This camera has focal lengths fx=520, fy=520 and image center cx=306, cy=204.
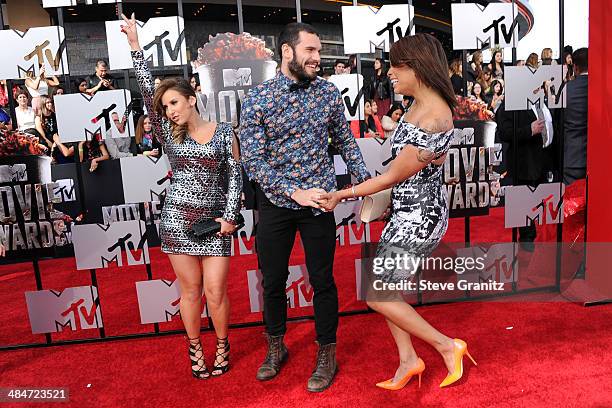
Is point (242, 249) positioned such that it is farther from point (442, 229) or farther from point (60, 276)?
point (60, 276)

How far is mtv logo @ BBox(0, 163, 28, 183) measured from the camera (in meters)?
2.72

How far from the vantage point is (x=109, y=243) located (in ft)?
9.17

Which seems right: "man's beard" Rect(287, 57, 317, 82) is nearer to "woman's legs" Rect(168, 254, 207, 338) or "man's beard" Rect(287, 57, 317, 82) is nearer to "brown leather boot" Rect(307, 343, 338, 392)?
"woman's legs" Rect(168, 254, 207, 338)

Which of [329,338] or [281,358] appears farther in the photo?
[281,358]

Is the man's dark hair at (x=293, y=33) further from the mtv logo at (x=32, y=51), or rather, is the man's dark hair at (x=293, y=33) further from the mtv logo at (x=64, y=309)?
the mtv logo at (x=64, y=309)

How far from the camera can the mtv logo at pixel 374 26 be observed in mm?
2730

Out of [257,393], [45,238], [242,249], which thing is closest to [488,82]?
[242,249]

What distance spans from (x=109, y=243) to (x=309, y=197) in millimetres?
1302

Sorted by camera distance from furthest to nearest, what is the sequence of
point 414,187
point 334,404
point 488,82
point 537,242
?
point 488,82
point 537,242
point 334,404
point 414,187

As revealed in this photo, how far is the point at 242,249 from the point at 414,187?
1279mm

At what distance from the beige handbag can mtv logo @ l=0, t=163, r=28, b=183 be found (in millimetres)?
1830

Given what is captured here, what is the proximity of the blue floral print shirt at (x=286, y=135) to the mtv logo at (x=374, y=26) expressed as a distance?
2.01ft

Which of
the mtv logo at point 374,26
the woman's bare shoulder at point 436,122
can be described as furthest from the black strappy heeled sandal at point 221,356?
the mtv logo at point 374,26

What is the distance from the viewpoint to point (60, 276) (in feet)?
14.7
